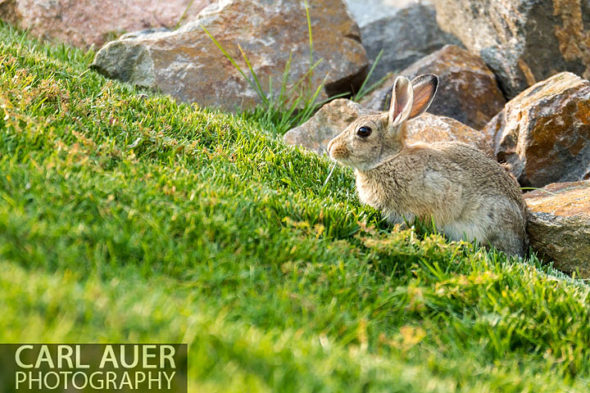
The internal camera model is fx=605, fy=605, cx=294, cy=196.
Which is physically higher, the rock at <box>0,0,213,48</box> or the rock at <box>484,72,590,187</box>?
the rock at <box>0,0,213,48</box>

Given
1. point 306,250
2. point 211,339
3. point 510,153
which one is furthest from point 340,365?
point 510,153

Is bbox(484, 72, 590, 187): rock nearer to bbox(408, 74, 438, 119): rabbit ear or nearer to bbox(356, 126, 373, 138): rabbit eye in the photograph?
bbox(408, 74, 438, 119): rabbit ear

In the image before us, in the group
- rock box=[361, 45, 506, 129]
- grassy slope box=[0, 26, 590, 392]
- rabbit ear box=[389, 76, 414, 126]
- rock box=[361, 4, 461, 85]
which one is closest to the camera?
grassy slope box=[0, 26, 590, 392]

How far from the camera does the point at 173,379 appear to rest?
2633 millimetres

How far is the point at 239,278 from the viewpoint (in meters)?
3.51

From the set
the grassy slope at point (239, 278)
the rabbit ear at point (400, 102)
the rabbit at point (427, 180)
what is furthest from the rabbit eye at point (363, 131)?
the grassy slope at point (239, 278)

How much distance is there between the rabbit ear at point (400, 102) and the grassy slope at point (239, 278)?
1061mm

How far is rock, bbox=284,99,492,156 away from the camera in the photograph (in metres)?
7.00

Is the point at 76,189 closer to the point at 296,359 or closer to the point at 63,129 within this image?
the point at 63,129

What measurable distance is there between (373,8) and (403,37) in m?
1.23

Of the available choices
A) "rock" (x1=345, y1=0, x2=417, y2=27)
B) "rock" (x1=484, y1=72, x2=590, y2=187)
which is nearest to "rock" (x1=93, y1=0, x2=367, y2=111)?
"rock" (x1=345, y1=0, x2=417, y2=27)

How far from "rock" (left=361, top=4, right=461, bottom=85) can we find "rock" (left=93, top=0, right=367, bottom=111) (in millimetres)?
1361

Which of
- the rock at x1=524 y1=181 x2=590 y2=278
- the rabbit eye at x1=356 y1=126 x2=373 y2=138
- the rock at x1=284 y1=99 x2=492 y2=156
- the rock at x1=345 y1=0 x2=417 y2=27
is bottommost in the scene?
the rock at x1=524 y1=181 x2=590 y2=278

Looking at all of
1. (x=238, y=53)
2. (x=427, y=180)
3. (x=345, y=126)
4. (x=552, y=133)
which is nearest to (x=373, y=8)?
(x=238, y=53)
